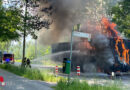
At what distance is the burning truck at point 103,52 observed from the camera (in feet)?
51.2

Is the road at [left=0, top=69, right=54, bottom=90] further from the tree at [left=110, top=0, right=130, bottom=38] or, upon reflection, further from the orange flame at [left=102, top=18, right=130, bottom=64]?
the tree at [left=110, top=0, right=130, bottom=38]

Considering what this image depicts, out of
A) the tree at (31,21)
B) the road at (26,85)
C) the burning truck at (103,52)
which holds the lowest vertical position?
the road at (26,85)

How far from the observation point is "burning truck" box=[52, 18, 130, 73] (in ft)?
51.2

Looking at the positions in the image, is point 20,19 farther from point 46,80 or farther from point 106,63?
point 106,63

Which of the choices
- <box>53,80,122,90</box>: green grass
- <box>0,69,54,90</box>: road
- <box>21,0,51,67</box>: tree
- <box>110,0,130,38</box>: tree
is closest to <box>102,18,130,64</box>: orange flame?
<box>110,0,130,38</box>: tree

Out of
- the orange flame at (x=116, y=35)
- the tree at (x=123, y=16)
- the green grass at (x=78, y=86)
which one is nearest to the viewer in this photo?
the green grass at (x=78, y=86)

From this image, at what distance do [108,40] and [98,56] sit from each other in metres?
1.63

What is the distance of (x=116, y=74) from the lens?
15.5m

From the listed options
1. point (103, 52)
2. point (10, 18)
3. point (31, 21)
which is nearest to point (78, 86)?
point (103, 52)

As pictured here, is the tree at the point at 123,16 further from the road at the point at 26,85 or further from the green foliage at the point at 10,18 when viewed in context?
the road at the point at 26,85

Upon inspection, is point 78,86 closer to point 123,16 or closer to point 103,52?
point 103,52

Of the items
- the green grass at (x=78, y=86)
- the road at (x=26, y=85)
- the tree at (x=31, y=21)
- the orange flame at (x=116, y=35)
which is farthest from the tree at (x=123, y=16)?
the road at (x=26, y=85)

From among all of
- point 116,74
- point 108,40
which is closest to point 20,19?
point 108,40

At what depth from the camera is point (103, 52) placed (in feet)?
52.3
